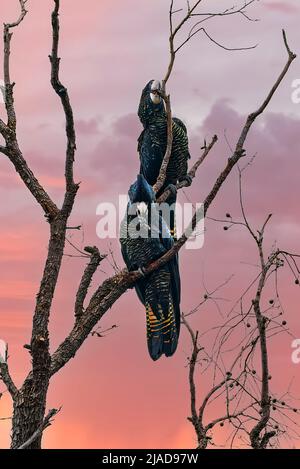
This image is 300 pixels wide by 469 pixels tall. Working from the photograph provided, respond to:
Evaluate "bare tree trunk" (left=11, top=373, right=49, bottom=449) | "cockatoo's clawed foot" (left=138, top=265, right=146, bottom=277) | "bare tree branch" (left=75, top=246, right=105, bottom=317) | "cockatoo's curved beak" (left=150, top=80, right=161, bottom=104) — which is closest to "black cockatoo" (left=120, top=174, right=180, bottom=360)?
"cockatoo's clawed foot" (left=138, top=265, right=146, bottom=277)

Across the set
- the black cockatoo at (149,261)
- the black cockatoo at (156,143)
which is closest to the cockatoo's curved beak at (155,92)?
the black cockatoo at (156,143)

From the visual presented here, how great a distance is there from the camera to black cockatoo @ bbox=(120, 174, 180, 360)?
25.1ft

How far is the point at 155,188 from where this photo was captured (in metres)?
7.92

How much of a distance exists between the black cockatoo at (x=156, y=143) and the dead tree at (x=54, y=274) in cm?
140

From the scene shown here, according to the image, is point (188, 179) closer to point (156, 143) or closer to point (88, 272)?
point (156, 143)

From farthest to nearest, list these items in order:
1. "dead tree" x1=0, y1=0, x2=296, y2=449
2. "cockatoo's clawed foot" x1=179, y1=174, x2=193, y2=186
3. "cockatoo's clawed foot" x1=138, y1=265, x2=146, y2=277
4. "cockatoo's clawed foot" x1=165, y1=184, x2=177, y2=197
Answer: "cockatoo's clawed foot" x1=179, y1=174, x2=193, y2=186
"cockatoo's clawed foot" x1=165, y1=184, x2=177, y2=197
"cockatoo's clawed foot" x1=138, y1=265, x2=146, y2=277
"dead tree" x1=0, y1=0, x2=296, y2=449

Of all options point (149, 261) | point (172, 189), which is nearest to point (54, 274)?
point (149, 261)

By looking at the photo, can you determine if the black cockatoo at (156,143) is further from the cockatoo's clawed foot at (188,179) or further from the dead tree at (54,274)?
the dead tree at (54,274)

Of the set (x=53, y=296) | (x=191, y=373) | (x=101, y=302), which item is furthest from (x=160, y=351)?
(x=53, y=296)

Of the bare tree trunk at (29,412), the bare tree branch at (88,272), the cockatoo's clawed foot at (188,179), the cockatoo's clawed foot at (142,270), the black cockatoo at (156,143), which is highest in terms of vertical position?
the black cockatoo at (156,143)

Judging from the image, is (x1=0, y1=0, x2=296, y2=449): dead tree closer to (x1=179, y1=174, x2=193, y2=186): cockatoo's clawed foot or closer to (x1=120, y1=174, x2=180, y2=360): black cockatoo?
(x1=120, y1=174, x2=180, y2=360): black cockatoo

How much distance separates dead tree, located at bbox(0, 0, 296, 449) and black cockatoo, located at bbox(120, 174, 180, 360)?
20 cm

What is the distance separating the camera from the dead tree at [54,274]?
20.7ft

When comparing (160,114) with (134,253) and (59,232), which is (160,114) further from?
(59,232)
